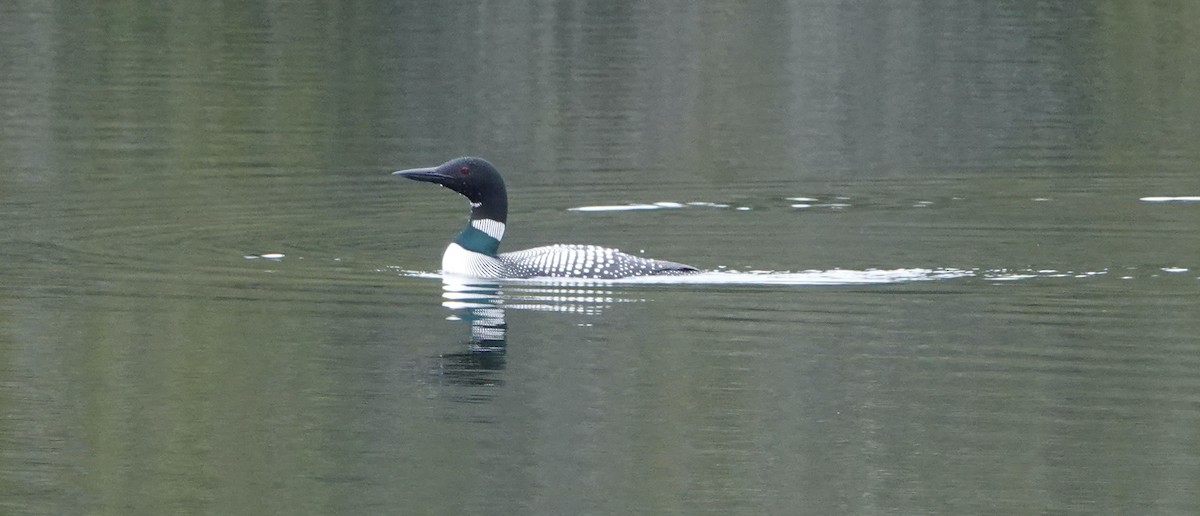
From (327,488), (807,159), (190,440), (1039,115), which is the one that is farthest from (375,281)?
(1039,115)

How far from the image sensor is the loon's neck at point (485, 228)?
12.8 meters

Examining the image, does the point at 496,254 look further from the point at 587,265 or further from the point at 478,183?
the point at 587,265

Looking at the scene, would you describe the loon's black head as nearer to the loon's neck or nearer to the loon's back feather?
the loon's neck

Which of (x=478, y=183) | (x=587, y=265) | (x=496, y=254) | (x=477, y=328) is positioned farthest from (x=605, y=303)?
(x=478, y=183)

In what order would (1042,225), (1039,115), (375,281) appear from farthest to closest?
(1039,115), (1042,225), (375,281)

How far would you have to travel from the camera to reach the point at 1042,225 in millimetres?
14789

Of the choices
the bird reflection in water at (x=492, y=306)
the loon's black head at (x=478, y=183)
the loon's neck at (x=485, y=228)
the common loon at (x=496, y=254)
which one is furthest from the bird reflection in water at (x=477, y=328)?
the loon's black head at (x=478, y=183)

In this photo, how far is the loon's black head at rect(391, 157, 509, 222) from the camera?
42.7 feet

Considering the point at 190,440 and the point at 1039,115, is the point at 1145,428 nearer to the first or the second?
the point at 190,440

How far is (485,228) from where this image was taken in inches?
509

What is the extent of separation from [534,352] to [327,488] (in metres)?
2.70

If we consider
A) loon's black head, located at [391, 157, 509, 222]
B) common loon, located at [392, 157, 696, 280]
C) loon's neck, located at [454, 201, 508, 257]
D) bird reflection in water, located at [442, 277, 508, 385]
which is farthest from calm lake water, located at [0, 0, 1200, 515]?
loon's black head, located at [391, 157, 509, 222]

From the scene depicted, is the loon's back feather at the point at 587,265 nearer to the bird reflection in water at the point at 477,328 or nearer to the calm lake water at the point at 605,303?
the calm lake water at the point at 605,303

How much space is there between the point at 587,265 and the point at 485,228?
87cm
